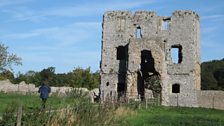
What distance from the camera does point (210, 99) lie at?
41.4 m

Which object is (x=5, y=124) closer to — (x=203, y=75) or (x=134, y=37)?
(x=134, y=37)

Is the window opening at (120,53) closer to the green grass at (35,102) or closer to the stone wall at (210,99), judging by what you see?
the stone wall at (210,99)

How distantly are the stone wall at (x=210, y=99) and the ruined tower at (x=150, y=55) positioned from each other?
1079 millimetres

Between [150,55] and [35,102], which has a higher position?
[150,55]

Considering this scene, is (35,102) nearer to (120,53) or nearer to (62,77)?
(120,53)

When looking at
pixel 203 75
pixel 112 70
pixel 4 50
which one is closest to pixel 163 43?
pixel 112 70

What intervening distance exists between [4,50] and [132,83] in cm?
1899

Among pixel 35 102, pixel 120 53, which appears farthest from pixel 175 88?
pixel 35 102

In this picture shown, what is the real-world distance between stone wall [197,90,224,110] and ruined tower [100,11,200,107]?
3.54 feet

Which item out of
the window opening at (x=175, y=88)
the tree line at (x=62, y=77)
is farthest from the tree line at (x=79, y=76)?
the window opening at (x=175, y=88)

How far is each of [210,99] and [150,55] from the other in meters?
7.00

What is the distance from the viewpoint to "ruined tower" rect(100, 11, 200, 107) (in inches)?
1556

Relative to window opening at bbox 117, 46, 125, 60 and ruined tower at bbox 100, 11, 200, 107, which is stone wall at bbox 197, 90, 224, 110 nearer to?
ruined tower at bbox 100, 11, 200, 107

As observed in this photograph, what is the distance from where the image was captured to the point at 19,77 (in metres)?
102
